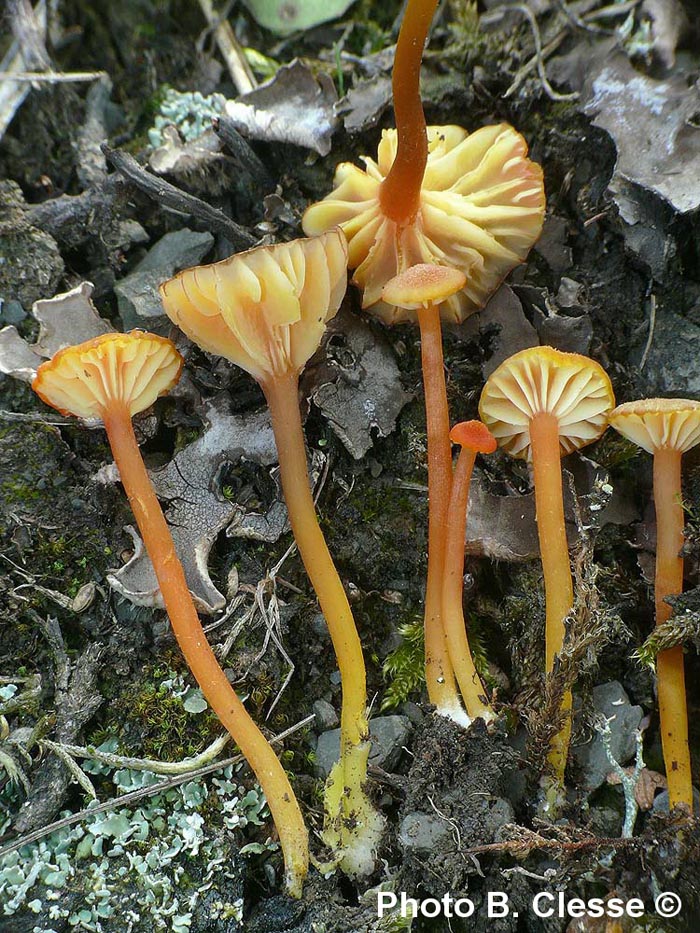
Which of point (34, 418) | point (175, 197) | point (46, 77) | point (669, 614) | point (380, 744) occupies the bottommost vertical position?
point (380, 744)

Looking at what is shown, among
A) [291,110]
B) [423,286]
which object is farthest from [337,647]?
[291,110]

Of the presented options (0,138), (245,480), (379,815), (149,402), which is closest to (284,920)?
(379,815)

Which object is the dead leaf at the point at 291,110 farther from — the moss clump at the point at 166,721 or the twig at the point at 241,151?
the moss clump at the point at 166,721

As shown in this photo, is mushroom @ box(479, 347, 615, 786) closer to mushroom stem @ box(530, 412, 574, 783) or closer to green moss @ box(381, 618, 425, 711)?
mushroom stem @ box(530, 412, 574, 783)

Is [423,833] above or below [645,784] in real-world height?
below

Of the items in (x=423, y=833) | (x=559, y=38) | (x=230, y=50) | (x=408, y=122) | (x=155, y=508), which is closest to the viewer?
(x=423, y=833)

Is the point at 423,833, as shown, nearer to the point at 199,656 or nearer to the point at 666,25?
the point at 199,656
